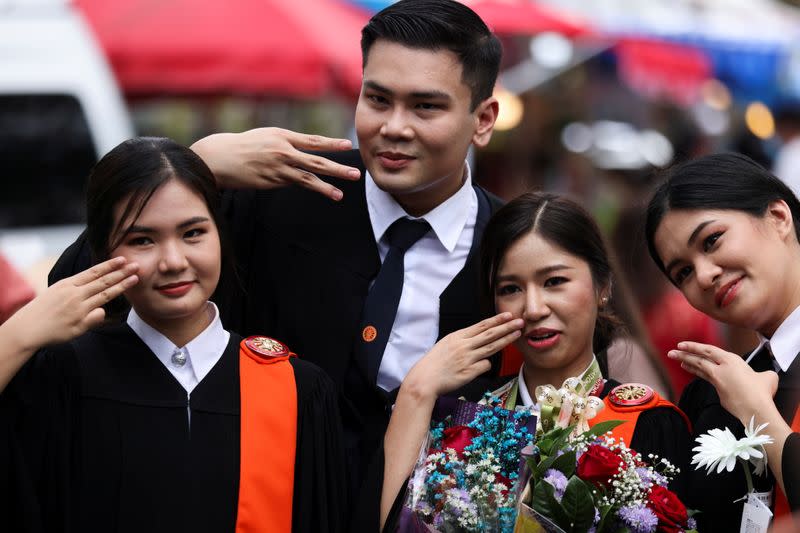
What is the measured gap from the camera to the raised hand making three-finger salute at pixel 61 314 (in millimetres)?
3354

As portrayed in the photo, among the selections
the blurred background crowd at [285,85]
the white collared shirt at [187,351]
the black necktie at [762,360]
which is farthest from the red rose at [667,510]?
the blurred background crowd at [285,85]

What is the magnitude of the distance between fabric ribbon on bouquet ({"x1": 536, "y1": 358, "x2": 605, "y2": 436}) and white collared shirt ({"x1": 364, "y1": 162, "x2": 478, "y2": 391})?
0.55 metres

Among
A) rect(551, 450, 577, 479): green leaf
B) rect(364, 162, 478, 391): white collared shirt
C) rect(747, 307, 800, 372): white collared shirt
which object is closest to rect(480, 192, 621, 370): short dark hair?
rect(364, 162, 478, 391): white collared shirt

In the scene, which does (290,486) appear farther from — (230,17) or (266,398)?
(230,17)

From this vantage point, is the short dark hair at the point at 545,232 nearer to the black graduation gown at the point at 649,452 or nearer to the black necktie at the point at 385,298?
the black necktie at the point at 385,298

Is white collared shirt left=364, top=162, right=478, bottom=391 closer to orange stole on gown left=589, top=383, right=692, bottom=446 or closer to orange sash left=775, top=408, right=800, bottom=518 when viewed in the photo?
orange stole on gown left=589, top=383, right=692, bottom=446

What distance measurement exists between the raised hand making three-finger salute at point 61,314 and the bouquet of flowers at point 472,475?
94cm

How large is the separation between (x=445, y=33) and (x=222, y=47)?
21.6ft

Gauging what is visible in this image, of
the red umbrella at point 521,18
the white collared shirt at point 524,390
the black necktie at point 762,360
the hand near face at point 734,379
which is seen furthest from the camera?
the red umbrella at point 521,18

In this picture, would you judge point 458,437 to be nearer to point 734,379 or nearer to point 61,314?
point 734,379

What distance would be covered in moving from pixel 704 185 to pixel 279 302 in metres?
1.38

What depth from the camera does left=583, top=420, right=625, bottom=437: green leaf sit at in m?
3.47

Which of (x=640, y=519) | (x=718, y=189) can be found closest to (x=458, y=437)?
(x=640, y=519)

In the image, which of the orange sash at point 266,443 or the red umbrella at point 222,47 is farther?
the red umbrella at point 222,47
